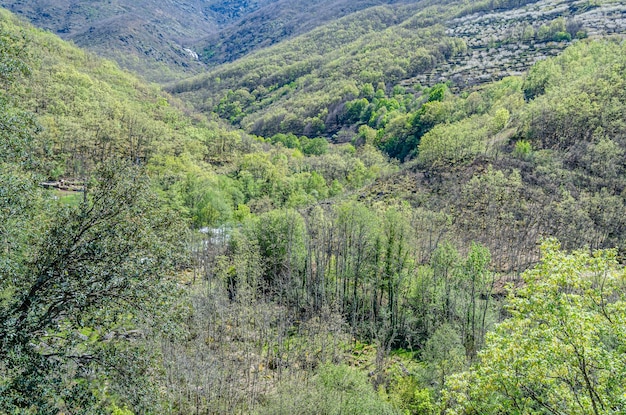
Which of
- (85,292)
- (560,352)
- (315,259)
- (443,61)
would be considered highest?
(443,61)

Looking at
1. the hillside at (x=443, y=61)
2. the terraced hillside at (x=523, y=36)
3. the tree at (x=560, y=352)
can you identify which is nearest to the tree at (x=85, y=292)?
the tree at (x=560, y=352)

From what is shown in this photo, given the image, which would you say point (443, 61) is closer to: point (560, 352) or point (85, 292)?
point (560, 352)

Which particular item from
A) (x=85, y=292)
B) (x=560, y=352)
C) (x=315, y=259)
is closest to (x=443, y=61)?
(x=315, y=259)

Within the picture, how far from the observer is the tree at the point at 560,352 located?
407 inches

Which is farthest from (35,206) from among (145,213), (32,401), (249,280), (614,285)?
(249,280)

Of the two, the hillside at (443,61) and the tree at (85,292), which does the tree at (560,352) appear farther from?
the hillside at (443,61)

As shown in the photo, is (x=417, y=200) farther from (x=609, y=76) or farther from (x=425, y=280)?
(x=609, y=76)

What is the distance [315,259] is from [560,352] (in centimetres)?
4167

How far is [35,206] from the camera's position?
12039 mm

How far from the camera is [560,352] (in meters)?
10.7

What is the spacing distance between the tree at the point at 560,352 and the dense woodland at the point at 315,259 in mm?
91

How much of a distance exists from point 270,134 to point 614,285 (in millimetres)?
162797

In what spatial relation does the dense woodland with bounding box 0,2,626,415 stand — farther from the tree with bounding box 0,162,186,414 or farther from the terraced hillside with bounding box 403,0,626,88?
the terraced hillside with bounding box 403,0,626,88

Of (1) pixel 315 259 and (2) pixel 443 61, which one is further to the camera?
(2) pixel 443 61
